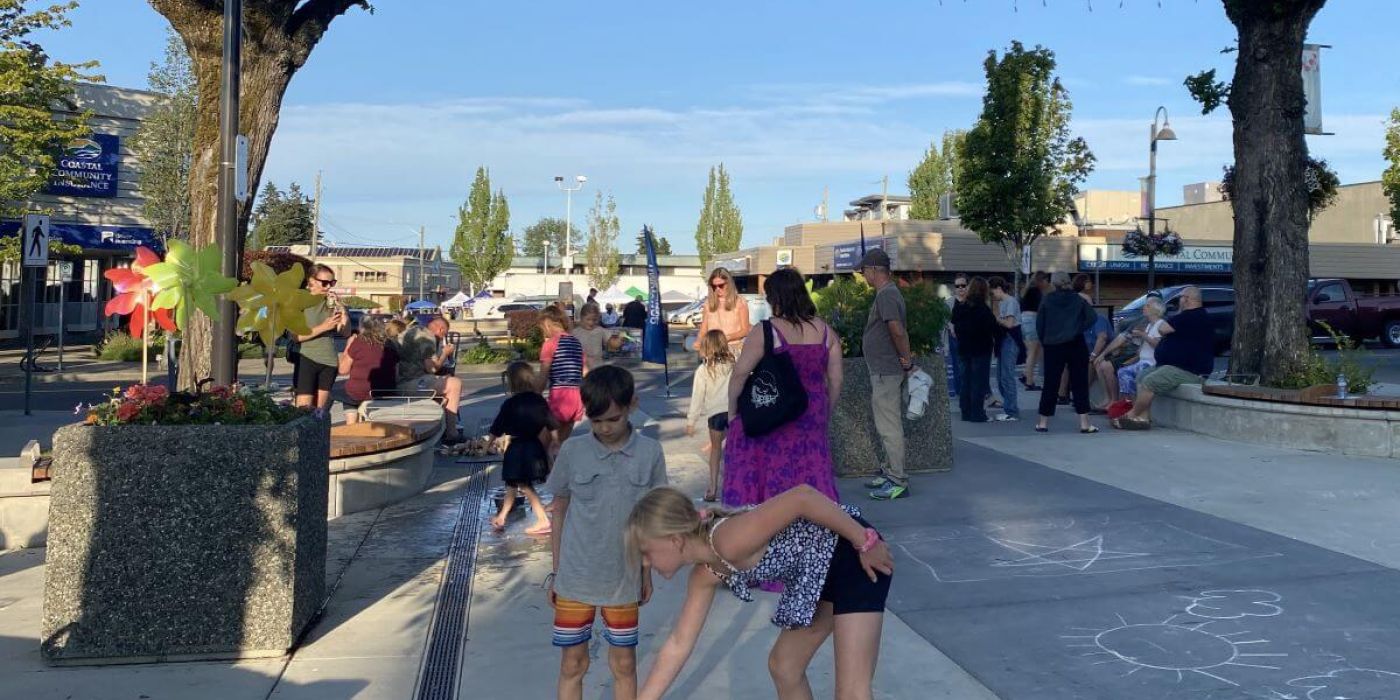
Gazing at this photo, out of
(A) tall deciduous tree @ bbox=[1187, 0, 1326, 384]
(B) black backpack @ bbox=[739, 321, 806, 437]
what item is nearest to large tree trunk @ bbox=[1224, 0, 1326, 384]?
(A) tall deciduous tree @ bbox=[1187, 0, 1326, 384]

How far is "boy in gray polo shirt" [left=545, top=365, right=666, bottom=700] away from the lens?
158 inches

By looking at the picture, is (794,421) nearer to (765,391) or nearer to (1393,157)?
(765,391)

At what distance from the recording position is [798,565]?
11.2 feet

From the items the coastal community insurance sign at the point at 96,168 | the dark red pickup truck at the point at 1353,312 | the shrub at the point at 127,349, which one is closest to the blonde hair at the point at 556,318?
the shrub at the point at 127,349

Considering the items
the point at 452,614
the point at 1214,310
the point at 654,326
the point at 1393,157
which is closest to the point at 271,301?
the point at 452,614

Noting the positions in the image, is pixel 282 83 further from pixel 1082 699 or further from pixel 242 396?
pixel 1082 699

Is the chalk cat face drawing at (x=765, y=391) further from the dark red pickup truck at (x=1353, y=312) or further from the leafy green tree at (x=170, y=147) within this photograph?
the leafy green tree at (x=170, y=147)

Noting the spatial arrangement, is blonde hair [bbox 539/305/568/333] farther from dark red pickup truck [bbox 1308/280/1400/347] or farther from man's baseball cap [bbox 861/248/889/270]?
dark red pickup truck [bbox 1308/280/1400/347]

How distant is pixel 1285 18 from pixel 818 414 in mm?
8084

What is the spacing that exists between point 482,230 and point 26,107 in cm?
4788

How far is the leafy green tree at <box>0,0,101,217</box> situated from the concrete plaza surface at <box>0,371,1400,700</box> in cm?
1760

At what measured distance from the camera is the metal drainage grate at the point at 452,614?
478 centimetres

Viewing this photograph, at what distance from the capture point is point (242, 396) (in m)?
5.38

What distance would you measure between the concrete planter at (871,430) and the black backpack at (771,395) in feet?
11.3
